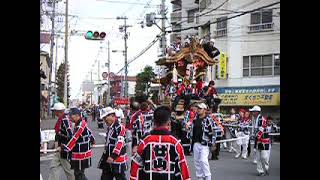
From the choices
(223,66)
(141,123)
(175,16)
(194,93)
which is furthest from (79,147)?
(175,16)

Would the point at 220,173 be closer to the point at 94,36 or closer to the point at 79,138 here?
the point at 79,138

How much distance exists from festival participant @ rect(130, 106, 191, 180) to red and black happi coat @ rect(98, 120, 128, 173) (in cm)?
184

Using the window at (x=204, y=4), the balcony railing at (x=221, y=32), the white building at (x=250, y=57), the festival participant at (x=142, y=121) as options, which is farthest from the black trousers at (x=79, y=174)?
the window at (x=204, y=4)

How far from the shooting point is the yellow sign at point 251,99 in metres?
27.0

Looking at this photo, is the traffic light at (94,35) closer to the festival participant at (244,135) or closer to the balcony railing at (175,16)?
the festival participant at (244,135)

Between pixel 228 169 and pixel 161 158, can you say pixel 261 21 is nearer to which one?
pixel 228 169

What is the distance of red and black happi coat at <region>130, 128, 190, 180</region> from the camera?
4574mm

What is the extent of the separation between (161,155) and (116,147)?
1980 millimetres

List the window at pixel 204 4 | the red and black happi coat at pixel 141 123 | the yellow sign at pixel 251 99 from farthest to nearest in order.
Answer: the window at pixel 204 4
the yellow sign at pixel 251 99
the red and black happi coat at pixel 141 123

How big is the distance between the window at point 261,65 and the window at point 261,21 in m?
1.71

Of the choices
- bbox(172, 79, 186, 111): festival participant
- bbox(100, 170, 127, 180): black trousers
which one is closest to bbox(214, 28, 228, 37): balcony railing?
bbox(172, 79, 186, 111): festival participant

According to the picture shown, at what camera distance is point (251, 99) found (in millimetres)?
28312

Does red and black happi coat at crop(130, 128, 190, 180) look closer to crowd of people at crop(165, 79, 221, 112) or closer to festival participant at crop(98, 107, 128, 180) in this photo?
festival participant at crop(98, 107, 128, 180)

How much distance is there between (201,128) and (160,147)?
4113 mm
